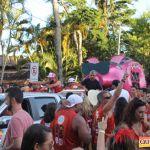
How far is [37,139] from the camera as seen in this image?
3510 millimetres

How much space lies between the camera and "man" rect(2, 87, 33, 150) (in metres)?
5.60

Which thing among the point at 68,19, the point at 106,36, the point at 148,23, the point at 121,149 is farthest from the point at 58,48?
the point at 148,23

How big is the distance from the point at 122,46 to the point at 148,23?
3.24 m

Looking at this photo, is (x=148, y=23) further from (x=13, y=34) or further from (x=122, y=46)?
(x=13, y=34)

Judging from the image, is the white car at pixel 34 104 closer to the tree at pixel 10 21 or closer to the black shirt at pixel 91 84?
the black shirt at pixel 91 84

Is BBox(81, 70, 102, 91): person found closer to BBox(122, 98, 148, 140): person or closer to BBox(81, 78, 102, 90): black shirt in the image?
BBox(81, 78, 102, 90): black shirt

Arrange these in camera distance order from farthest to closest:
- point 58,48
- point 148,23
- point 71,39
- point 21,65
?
point 148,23
point 21,65
point 71,39
point 58,48

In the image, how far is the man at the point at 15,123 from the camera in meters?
5.60

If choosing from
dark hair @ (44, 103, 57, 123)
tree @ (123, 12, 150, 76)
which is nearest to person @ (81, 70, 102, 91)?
dark hair @ (44, 103, 57, 123)

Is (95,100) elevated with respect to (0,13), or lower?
lower

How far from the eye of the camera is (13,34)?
3784 centimetres

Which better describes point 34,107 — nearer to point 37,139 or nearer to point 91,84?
point 91,84

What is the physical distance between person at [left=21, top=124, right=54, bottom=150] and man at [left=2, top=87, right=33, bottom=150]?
2035mm

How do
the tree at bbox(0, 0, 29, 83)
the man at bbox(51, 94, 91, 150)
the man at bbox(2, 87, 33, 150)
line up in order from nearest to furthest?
1. the man at bbox(2, 87, 33, 150)
2. the man at bbox(51, 94, 91, 150)
3. the tree at bbox(0, 0, 29, 83)
